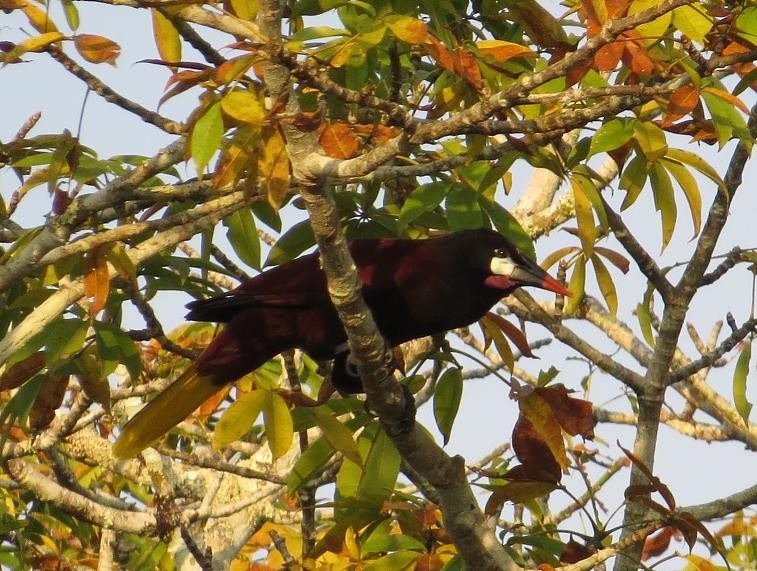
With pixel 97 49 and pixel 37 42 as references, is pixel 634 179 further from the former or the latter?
pixel 37 42

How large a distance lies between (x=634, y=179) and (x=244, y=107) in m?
1.23

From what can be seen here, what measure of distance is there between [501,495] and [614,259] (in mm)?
1034

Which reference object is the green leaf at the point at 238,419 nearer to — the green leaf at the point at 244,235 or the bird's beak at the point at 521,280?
the green leaf at the point at 244,235

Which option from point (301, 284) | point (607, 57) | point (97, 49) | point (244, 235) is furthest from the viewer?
point (301, 284)

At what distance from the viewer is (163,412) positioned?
3328 mm

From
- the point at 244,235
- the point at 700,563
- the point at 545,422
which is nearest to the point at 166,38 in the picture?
the point at 244,235

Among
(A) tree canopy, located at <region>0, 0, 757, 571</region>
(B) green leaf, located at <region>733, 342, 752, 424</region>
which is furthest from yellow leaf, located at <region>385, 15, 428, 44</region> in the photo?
(B) green leaf, located at <region>733, 342, 752, 424</region>

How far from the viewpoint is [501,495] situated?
270cm

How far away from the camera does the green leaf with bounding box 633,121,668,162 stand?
2.73 m

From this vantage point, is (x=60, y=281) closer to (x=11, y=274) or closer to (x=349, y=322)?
(x=11, y=274)

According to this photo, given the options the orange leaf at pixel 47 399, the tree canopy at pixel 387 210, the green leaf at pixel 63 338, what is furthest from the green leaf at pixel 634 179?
the orange leaf at pixel 47 399

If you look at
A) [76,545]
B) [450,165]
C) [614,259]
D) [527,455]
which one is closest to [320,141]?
[450,165]

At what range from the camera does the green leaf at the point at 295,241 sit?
313 centimetres

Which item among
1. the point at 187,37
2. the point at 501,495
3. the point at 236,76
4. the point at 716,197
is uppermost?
the point at 187,37
